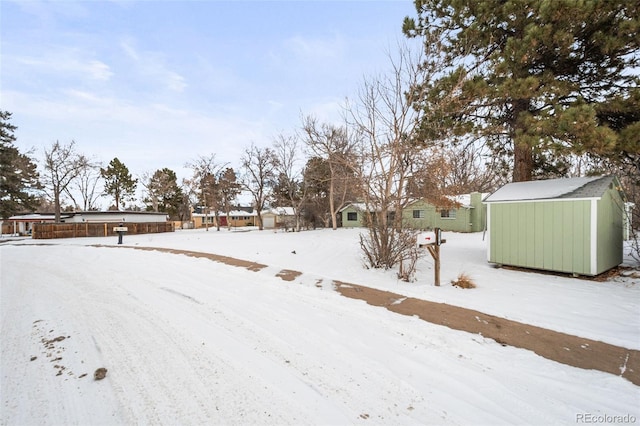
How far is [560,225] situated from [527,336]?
462 centimetres

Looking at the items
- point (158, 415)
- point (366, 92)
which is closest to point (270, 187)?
point (366, 92)

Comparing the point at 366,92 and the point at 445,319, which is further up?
the point at 366,92

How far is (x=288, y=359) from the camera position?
2.84 metres

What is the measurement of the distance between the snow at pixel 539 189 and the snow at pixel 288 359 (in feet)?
7.72

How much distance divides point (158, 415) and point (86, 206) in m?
48.2

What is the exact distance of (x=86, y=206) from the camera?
38125 millimetres

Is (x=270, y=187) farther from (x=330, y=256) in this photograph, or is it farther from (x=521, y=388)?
(x=521, y=388)

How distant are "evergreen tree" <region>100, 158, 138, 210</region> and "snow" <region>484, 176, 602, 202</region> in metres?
45.2

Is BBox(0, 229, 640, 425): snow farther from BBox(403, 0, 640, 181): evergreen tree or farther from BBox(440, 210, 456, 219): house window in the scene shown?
BBox(440, 210, 456, 219): house window

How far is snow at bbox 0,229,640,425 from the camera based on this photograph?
2113mm

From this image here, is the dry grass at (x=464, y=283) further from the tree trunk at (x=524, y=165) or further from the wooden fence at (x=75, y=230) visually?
the wooden fence at (x=75, y=230)

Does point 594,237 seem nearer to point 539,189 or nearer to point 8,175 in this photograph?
point 539,189

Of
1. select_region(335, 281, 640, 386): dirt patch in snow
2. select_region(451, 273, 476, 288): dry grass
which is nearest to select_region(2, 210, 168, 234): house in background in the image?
select_region(335, 281, 640, 386): dirt patch in snow

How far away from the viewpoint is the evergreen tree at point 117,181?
123ft
